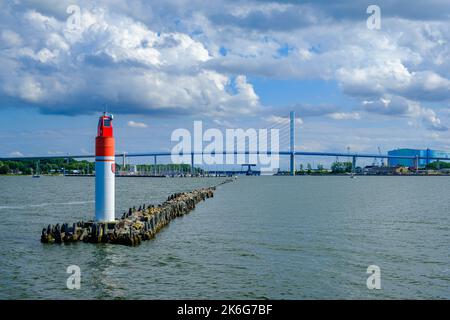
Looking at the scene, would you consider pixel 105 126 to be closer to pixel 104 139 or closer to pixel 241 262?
pixel 104 139

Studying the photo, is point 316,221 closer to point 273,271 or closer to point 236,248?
point 236,248

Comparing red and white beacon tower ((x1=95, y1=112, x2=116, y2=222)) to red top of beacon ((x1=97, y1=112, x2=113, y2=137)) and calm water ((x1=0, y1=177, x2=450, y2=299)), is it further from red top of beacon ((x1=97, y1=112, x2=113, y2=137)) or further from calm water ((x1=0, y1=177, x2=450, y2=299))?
calm water ((x1=0, y1=177, x2=450, y2=299))

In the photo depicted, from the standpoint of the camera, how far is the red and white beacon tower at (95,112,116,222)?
70.5 ft

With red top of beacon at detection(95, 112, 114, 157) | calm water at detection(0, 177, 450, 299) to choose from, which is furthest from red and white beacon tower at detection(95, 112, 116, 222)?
calm water at detection(0, 177, 450, 299)

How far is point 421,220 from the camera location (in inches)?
1282

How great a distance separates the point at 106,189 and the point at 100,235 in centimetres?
187

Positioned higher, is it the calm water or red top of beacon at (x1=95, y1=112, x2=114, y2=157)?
red top of beacon at (x1=95, y1=112, x2=114, y2=157)

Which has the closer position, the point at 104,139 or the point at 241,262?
the point at 241,262

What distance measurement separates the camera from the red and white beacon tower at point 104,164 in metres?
21.5

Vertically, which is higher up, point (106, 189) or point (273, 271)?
point (106, 189)

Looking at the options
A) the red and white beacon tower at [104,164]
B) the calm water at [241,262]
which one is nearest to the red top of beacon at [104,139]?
the red and white beacon tower at [104,164]

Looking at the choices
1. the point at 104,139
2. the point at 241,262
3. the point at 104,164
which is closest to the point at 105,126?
the point at 104,139

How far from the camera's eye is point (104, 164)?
21.5m
